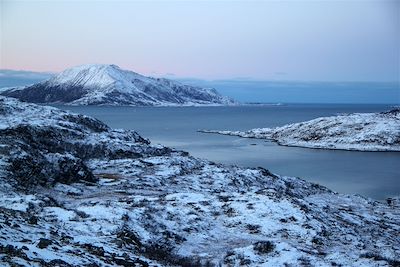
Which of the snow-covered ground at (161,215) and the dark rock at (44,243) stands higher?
the dark rock at (44,243)

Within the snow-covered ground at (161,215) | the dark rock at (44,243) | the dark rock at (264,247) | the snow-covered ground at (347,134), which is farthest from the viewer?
the snow-covered ground at (347,134)

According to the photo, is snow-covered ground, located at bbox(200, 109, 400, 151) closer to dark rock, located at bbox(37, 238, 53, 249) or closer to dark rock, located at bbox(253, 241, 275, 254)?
dark rock, located at bbox(253, 241, 275, 254)

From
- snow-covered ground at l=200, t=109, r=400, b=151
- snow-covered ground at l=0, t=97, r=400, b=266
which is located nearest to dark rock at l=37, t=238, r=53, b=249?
snow-covered ground at l=0, t=97, r=400, b=266

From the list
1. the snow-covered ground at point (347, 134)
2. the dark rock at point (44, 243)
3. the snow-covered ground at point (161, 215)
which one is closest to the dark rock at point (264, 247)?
the snow-covered ground at point (161, 215)

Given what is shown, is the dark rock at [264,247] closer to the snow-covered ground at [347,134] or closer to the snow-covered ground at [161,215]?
the snow-covered ground at [161,215]

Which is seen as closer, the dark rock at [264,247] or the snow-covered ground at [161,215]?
the snow-covered ground at [161,215]

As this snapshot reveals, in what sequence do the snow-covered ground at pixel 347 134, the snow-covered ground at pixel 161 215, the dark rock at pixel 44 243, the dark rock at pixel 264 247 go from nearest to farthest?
the dark rock at pixel 44 243 → the snow-covered ground at pixel 161 215 → the dark rock at pixel 264 247 → the snow-covered ground at pixel 347 134

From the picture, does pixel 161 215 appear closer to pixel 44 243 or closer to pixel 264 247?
pixel 264 247
